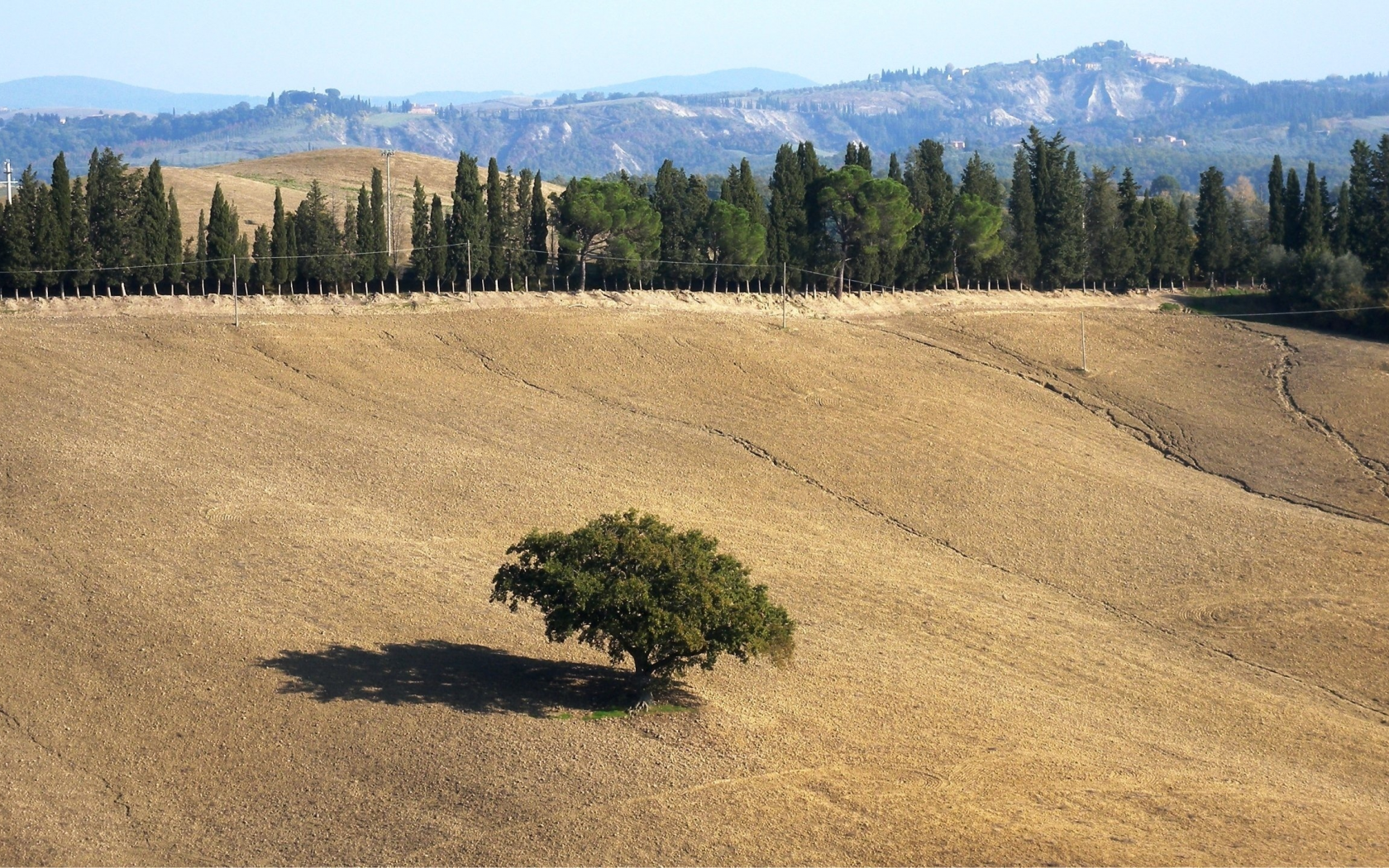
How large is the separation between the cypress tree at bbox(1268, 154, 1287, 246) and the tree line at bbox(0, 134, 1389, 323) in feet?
0.56

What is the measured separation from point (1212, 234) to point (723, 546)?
6590cm

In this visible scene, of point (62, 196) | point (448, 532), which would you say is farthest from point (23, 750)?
point (62, 196)

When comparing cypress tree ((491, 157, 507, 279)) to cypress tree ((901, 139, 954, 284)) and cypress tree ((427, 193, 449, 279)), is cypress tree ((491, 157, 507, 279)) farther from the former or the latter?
cypress tree ((901, 139, 954, 284))

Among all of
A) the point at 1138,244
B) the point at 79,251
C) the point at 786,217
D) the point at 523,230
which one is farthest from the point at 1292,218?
the point at 79,251

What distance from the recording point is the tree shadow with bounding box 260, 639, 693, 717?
96.5 feet

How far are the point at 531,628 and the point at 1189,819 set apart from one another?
15330 millimetres

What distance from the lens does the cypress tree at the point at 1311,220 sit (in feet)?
293

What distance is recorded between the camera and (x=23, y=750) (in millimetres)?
26766

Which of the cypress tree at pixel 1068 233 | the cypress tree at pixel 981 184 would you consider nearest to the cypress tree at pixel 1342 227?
the cypress tree at pixel 1068 233

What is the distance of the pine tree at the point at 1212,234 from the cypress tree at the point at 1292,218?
14.2 ft

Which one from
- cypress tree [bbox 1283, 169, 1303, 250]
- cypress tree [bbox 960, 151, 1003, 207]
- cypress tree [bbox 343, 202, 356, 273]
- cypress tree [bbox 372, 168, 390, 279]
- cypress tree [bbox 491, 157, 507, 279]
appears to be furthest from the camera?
cypress tree [bbox 960, 151, 1003, 207]

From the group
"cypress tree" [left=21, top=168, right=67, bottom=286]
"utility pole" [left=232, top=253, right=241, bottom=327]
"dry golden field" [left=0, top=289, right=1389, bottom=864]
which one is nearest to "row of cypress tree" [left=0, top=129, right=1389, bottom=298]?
"cypress tree" [left=21, top=168, right=67, bottom=286]

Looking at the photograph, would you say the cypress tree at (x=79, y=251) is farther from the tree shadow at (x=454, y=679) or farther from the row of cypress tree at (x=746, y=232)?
the tree shadow at (x=454, y=679)

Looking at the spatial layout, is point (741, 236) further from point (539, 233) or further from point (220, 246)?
point (220, 246)
